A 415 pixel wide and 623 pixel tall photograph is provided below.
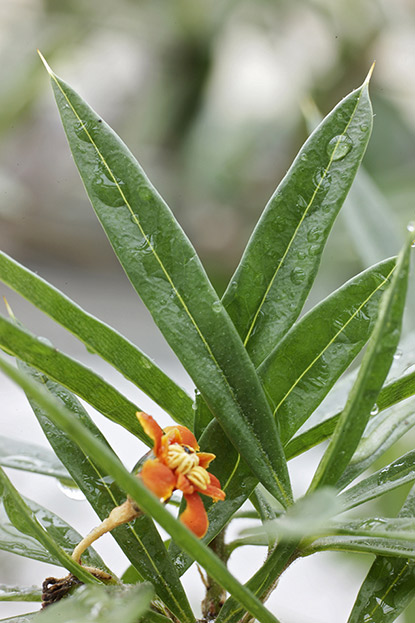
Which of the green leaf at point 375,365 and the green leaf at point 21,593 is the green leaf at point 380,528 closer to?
the green leaf at point 375,365

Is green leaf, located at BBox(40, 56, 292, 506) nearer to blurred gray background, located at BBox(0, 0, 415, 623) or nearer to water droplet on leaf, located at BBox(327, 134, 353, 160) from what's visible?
water droplet on leaf, located at BBox(327, 134, 353, 160)

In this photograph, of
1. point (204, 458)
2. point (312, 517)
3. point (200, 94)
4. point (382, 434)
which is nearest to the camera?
point (312, 517)

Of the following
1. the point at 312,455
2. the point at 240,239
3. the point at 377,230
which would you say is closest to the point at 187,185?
the point at 240,239

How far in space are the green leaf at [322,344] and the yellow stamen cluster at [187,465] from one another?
3.8 inches

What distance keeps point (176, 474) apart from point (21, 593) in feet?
0.60

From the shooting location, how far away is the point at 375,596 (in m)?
0.45

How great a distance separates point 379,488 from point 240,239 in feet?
6.39

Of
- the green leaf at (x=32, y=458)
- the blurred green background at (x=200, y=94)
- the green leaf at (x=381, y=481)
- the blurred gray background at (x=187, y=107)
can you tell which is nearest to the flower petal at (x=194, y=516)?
the green leaf at (x=381, y=481)

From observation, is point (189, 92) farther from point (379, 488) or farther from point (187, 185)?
point (379, 488)

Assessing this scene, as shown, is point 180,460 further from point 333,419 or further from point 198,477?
point 333,419

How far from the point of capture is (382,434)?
A: 52 centimetres

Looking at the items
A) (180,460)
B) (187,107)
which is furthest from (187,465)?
(187,107)

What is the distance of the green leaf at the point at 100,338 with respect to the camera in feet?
1.29

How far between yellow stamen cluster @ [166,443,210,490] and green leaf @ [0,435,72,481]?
213 mm
